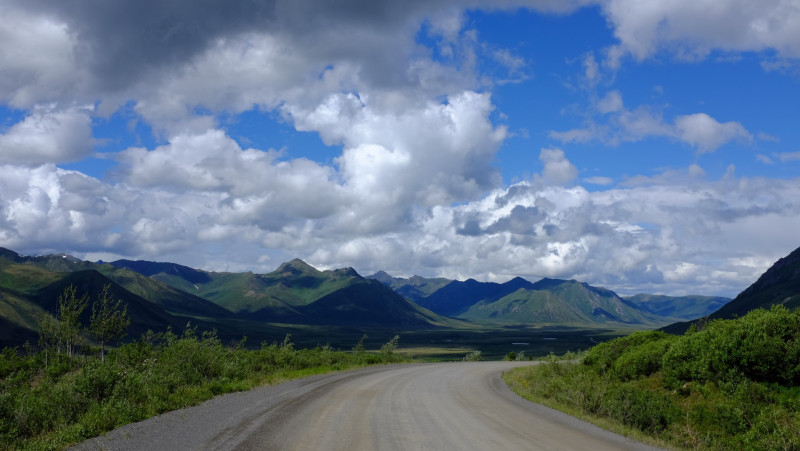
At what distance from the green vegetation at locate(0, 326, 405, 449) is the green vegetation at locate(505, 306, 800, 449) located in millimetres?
14183

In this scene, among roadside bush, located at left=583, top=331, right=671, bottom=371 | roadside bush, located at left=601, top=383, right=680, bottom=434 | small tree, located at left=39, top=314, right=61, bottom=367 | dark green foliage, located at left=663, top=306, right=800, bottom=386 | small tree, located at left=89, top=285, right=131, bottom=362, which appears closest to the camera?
roadside bush, located at left=601, top=383, right=680, bottom=434

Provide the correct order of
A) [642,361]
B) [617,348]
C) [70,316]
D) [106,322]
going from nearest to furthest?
[642,361], [617,348], [70,316], [106,322]

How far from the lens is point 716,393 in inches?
655

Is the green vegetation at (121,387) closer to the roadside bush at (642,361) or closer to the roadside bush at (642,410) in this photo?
the roadside bush at (642,410)

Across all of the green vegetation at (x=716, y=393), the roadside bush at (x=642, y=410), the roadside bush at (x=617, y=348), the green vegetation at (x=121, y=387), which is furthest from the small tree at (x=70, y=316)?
the roadside bush at (x=642, y=410)

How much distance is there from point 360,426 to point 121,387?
8.86m

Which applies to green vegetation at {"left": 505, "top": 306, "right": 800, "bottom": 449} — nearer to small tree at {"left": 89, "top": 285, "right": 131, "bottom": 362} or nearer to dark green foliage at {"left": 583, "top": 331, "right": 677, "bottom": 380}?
dark green foliage at {"left": 583, "top": 331, "right": 677, "bottom": 380}

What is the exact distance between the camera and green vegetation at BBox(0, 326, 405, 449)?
12.9 m

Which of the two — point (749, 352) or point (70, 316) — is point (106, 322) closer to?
point (70, 316)

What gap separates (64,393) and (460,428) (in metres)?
12.1

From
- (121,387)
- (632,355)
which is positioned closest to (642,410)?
(632,355)

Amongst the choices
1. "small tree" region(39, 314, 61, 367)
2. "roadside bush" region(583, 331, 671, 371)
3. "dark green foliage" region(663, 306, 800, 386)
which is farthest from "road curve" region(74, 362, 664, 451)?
"small tree" region(39, 314, 61, 367)

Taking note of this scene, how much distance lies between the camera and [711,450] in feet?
42.4

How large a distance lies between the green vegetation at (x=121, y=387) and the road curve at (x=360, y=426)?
0.72 metres
